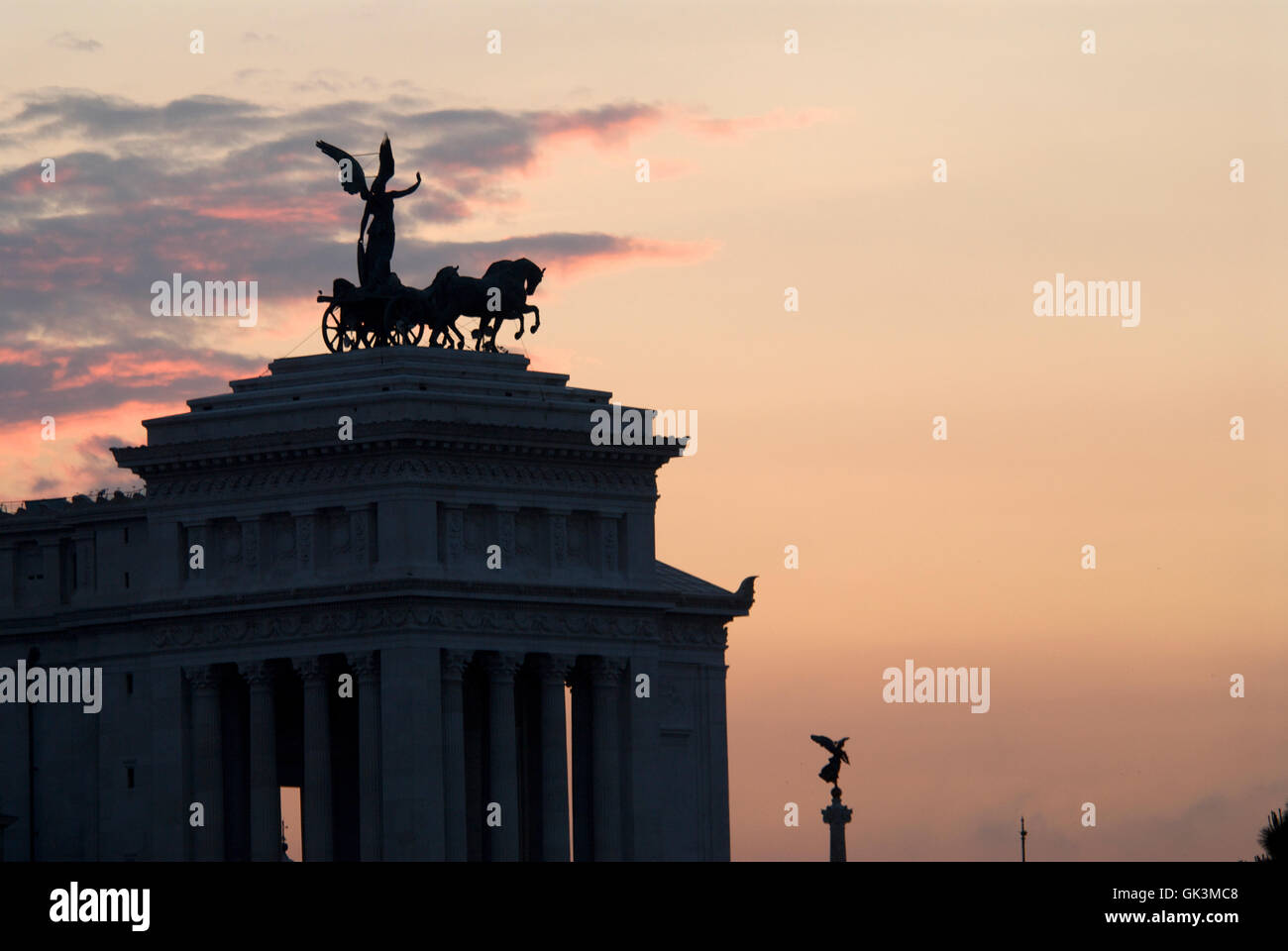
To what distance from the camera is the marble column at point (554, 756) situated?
158m

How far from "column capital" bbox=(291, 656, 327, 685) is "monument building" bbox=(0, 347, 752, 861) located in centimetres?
12

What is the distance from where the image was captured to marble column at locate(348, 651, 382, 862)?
15288 cm

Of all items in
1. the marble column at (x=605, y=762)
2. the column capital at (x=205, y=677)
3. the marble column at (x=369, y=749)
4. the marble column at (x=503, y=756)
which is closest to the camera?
the marble column at (x=369, y=749)

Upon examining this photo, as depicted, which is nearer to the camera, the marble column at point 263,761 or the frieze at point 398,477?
the frieze at point 398,477

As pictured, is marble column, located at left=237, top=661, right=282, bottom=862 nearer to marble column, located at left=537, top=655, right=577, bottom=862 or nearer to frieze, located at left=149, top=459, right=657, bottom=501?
frieze, located at left=149, top=459, right=657, bottom=501

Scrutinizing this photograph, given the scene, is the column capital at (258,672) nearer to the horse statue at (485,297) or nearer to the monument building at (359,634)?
the monument building at (359,634)

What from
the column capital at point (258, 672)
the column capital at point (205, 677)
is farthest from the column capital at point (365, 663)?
the column capital at point (205, 677)

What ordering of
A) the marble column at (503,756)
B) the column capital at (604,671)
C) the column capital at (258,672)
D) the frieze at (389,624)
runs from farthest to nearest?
the column capital at (604,671) → the column capital at (258,672) → the marble column at (503,756) → the frieze at (389,624)

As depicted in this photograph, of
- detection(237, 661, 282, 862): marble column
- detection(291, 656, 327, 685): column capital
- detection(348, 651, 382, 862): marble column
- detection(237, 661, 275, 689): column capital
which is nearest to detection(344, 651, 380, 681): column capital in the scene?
detection(348, 651, 382, 862): marble column

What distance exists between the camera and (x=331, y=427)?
155 metres

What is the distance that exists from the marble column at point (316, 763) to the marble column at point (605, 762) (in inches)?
424

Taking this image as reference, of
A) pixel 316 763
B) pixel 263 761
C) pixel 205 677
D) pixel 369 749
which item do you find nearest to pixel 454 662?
pixel 369 749
